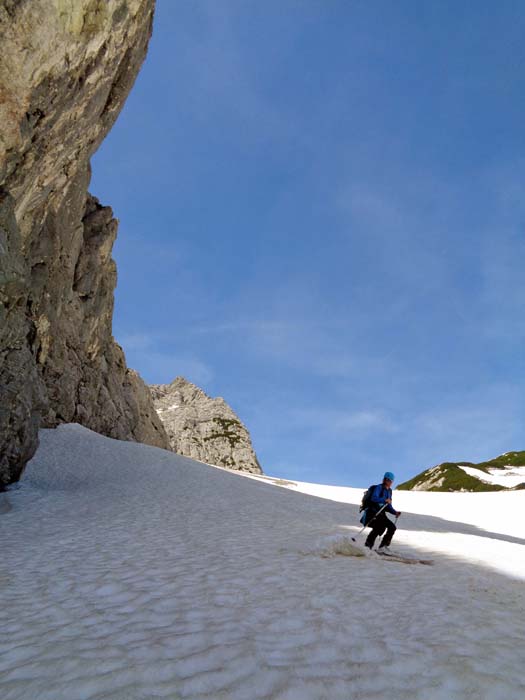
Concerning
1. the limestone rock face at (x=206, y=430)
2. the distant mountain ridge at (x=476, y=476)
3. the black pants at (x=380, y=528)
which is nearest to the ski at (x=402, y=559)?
the black pants at (x=380, y=528)

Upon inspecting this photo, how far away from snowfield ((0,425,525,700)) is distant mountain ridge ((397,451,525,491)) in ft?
197

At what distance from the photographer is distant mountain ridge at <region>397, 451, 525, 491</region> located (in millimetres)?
67688

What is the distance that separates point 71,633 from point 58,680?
137 cm

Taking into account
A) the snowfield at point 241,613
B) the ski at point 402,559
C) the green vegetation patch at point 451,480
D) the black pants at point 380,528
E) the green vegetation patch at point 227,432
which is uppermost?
the green vegetation patch at point 227,432

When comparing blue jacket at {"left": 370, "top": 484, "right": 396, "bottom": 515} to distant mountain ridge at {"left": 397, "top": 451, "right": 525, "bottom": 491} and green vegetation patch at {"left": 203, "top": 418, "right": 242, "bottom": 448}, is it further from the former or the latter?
green vegetation patch at {"left": 203, "top": 418, "right": 242, "bottom": 448}

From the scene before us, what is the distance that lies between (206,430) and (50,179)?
231 feet

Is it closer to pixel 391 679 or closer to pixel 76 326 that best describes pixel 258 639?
pixel 391 679

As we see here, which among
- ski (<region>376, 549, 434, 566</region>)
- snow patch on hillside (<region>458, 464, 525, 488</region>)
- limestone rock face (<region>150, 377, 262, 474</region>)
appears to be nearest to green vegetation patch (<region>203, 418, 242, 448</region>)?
limestone rock face (<region>150, 377, 262, 474</region>)

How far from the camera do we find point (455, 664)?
4414mm

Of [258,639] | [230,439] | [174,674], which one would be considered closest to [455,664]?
[258,639]

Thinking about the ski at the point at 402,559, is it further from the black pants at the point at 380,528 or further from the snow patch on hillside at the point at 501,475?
the snow patch on hillside at the point at 501,475

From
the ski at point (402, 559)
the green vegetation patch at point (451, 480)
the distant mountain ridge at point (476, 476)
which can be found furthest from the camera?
the distant mountain ridge at point (476, 476)

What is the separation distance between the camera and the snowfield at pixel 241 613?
411 cm

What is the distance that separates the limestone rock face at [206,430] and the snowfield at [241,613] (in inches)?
2680
